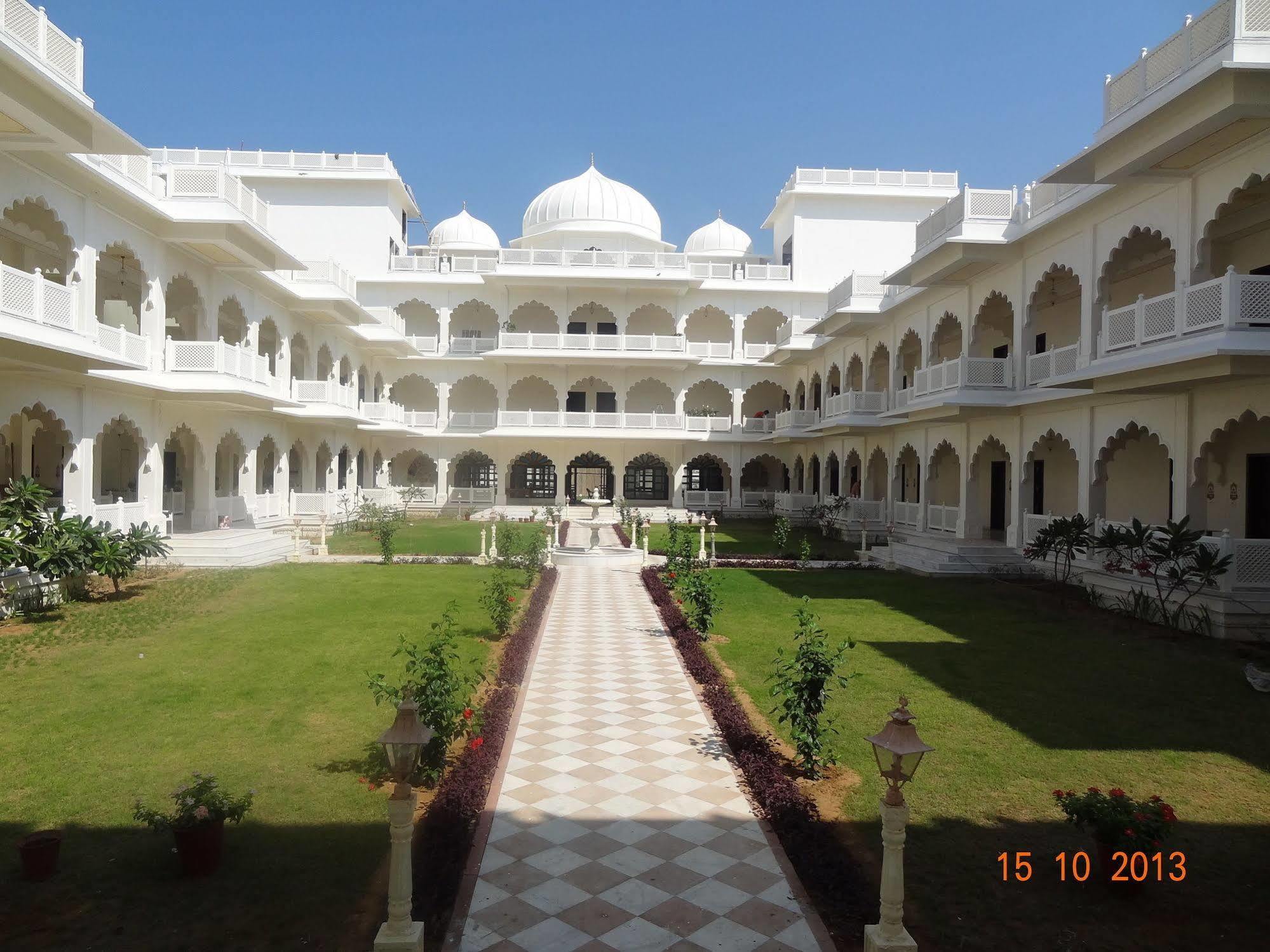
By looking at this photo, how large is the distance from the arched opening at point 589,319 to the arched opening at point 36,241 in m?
19.6

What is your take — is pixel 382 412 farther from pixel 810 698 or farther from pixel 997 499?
pixel 810 698

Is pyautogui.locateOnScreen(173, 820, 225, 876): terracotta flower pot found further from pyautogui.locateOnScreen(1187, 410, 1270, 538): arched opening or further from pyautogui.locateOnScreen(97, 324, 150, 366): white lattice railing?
pyautogui.locateOnScreen(1187, 410, 1270, 538): arched opening

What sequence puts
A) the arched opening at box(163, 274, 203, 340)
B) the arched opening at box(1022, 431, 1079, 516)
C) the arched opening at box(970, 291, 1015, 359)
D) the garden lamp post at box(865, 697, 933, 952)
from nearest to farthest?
the garden lamp post at box(865, 697, 933, 952)
the arched opening at box(1022, 431, 1079, 516)
the arched opening at box(163, 274, 203, 340)
the arched opening at box(970, 291, 1015, 359)

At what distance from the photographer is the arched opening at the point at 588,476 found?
34.3m

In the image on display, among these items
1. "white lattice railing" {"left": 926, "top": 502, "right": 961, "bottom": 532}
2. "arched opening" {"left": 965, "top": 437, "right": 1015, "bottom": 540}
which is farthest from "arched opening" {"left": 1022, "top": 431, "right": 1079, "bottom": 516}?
"white lattice railing" {"left": 926, "top": 502, "right": 961, "bottom": 532}

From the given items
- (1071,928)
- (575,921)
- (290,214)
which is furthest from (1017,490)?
(290,214)

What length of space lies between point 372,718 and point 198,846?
2718mm

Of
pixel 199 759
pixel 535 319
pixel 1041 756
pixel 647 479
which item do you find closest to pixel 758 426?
pixel 647 479

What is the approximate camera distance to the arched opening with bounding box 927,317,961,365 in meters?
20.0

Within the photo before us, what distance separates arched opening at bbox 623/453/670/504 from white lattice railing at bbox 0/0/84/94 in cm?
2577

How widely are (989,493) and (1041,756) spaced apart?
1556cm

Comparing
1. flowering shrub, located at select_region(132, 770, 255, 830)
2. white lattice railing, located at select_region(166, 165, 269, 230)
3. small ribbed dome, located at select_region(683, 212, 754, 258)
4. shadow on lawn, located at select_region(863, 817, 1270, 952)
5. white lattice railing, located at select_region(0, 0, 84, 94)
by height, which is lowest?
shadow on lawn, located at select_region(863, 817, 1270, 952)

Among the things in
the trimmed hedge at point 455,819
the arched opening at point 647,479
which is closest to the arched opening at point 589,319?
the arched opening at point 647,479

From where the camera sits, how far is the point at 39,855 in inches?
170
